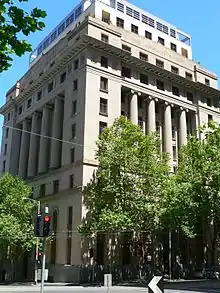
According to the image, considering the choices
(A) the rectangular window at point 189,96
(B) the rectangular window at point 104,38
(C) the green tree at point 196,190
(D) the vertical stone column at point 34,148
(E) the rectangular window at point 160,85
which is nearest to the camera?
(C) the green tree at point 196,190

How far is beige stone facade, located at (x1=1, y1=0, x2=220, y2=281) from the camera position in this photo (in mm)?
46562

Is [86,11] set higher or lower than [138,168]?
higher

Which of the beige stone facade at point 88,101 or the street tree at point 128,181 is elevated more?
the beige stone facade at point 88,101

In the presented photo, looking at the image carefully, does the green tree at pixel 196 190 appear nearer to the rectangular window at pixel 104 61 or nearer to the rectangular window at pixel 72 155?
the rectangular window at pixel 72 155

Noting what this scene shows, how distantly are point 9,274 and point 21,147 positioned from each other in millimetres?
19898

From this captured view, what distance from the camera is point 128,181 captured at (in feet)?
137

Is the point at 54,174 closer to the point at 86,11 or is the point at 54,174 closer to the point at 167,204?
the point at 167,204

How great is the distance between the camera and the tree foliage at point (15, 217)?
40.4 m

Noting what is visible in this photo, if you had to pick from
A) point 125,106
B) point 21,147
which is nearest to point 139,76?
point 125,106

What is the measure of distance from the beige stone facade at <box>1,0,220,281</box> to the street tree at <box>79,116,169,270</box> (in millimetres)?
2784

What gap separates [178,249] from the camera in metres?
49.5

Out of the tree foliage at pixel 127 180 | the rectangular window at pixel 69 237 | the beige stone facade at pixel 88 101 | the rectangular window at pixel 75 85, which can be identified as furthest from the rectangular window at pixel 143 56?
the rectangular window at pixel 69 237

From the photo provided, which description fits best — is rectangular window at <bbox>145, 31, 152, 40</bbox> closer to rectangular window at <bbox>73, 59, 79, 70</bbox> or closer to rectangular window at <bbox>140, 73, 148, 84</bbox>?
rectangular window at <bbox>140, 73, 148, 84</bbox>

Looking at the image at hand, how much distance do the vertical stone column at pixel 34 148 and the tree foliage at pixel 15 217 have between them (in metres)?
11.6
